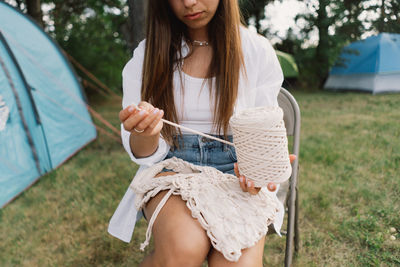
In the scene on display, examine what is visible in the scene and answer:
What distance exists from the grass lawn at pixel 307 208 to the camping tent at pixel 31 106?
0.53 ft

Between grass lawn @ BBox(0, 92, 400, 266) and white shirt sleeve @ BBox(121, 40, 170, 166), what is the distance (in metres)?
0.90

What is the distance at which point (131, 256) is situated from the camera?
5.67 feet

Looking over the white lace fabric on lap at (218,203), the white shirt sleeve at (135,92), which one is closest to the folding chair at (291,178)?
the white lace fabric on lap at (218,203)

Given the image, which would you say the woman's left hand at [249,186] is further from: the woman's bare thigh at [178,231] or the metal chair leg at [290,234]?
the metal chair leg at [290,234]

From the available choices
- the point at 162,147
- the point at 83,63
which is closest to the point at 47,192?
the point at 162,147

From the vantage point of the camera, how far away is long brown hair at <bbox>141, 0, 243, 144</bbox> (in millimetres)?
1134

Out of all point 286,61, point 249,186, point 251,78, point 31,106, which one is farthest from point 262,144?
point 31,106

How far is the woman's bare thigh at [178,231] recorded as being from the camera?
85 centimetres

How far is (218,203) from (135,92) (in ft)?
1.92

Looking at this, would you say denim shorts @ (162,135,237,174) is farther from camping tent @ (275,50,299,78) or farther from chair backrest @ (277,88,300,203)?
camping tent @ (275,50,299,78)

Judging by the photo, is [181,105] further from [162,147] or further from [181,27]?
[181,27]

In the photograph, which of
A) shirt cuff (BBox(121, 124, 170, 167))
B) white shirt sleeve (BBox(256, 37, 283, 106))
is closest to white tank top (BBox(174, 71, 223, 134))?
shirt cuff (BBox(121, 124, 170, 167))

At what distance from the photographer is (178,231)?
863 mm

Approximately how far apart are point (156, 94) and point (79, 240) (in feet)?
4.19
